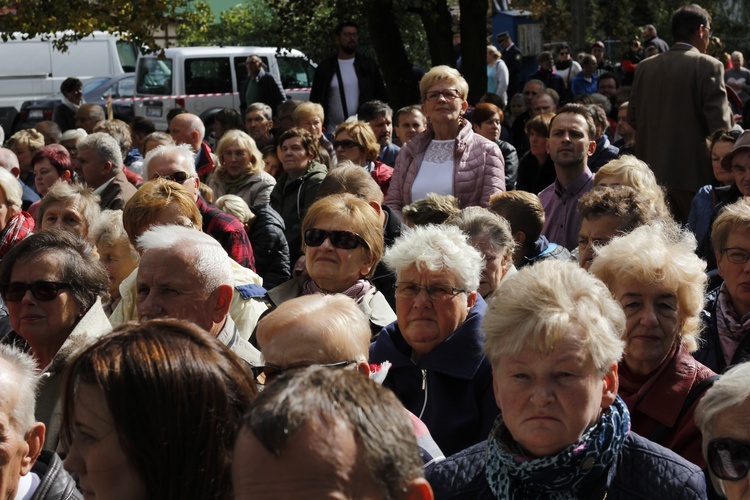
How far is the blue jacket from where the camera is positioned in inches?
161

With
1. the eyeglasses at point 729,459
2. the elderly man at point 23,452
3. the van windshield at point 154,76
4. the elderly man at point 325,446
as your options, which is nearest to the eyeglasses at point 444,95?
the elderly man at point 23,452

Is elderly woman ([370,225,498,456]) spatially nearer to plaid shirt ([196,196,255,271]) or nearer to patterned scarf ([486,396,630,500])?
patterned scarf ([486,396,630,500])

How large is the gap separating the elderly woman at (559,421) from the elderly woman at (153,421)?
90 cm

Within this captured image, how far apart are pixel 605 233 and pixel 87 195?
3457 mm

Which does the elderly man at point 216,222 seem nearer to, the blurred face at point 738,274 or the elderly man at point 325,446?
the blurred face at point 738,274

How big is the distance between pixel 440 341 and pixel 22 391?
1682mm

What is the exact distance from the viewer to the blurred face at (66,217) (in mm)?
6918

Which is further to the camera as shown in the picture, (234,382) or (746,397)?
(746,397)

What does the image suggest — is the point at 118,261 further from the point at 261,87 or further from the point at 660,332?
the point at 261,87

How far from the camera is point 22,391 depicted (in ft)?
11.0

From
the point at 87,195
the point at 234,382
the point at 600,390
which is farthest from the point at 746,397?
the point at 87,195

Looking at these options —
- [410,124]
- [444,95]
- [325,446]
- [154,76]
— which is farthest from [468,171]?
[154,76]

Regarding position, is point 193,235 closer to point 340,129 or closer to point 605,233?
point 605,233

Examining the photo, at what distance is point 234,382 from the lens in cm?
260
